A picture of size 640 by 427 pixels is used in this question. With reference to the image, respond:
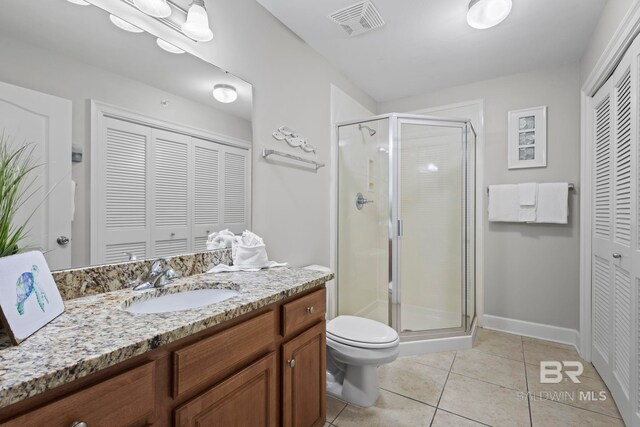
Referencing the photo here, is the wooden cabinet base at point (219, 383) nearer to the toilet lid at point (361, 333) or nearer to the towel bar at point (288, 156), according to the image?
the toilet lid at point (361, 333)

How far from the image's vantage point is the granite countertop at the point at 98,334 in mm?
565

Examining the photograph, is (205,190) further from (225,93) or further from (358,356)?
(358,356)

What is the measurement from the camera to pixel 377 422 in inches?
64.1

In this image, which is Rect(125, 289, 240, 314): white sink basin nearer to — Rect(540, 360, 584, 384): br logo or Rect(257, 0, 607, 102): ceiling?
Rect(257, 0, 607, 102): ceiling

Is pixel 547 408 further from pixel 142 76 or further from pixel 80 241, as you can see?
pixel 142 76

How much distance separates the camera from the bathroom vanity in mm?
597

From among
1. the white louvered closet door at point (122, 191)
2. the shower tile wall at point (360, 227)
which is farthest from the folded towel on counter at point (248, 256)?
the shower tile wall at point (360, 227)

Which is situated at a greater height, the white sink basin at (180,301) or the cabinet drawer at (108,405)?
the white sink basin at (180,301)

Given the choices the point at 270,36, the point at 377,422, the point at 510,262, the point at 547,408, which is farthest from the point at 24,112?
the point at 510,262

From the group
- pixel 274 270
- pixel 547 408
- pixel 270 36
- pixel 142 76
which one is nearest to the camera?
pixel 142 76

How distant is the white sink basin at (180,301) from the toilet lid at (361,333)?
2.67 feet

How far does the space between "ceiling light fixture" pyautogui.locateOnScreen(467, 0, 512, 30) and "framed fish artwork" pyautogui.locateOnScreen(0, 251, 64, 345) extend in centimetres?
241

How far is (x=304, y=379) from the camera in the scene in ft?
4.34

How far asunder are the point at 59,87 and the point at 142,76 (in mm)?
333
